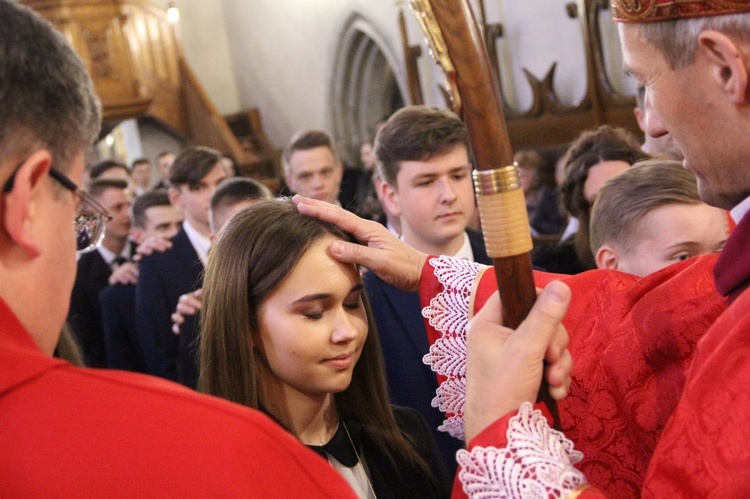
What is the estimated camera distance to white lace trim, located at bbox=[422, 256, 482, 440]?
75.0 inches

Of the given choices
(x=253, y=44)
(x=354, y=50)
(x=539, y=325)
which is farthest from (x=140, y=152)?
(x=539, y=325)

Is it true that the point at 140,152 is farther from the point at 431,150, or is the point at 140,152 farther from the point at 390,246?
the point at 390,246

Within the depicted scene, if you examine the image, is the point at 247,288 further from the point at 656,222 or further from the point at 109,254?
the point at 109,254

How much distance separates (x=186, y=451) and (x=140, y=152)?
14309mm

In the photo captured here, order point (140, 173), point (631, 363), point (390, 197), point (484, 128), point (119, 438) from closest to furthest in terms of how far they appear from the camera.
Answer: point (119, 438) → point (484, 128) → point (631, 363) → point (390, 197) → point (140, 173)

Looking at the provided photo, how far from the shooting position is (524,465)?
1.31 metres

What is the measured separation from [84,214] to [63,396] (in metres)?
1.16

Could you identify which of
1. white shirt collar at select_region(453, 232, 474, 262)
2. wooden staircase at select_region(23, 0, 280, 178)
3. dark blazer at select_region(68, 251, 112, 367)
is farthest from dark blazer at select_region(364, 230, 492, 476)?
wooden staircase at select_region(23, 0, 280, 178)

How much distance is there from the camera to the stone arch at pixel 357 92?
43.1 feet

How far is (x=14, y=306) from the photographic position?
41.2 inches

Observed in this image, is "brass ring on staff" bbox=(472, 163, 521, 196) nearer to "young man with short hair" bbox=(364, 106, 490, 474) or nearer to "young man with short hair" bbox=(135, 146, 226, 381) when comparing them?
"young man with short hair" bbox=(364, 106, 490, 474)

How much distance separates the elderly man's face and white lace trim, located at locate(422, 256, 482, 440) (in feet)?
2.04

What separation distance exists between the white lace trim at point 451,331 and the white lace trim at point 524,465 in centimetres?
56

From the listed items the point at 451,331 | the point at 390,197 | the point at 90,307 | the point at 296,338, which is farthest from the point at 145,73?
the point at 451,331
